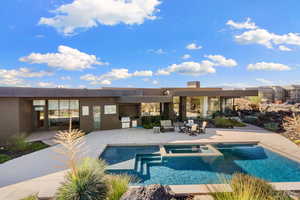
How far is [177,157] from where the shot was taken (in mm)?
8305

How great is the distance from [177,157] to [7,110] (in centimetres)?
1167

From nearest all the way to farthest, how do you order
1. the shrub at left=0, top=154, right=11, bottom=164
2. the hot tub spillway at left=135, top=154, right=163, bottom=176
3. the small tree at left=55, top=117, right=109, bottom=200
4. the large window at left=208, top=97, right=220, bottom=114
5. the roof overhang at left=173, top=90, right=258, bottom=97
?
the small tree at left=55, top=117, right=109, bottom=200, the hot tub spillway at left=135, top=154, right=163, bottom=176, the shrub at left=0, top=154, right=11, bottom=164, the roof overhang at left=173, top=90, right=258, bottom=97, the large window at left=208, top=97, right=220, bottom=114

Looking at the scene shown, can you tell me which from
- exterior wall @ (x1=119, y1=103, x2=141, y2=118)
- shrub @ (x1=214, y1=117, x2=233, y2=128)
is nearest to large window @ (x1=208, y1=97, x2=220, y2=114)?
shrub @ (x1=214, y1=117, x2=233, y2=128)

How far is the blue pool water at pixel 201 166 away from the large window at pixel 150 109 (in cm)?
811

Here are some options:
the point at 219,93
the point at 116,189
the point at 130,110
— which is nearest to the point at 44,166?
the point at 116,189

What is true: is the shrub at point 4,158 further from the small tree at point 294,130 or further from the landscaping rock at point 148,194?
the small tree at point 294,130

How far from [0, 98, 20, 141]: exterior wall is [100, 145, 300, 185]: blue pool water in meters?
7.06

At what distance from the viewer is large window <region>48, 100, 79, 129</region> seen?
45.7ft

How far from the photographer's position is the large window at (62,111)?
13938mm

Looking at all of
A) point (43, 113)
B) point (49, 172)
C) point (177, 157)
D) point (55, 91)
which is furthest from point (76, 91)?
point (177, 157)

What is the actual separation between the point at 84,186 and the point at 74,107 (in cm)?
1169

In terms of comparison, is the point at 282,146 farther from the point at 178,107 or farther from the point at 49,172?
the point at 49,172

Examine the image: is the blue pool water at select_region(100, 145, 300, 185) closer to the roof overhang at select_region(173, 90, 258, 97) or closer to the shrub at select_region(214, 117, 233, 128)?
the shrub at select_region(214, 117, 233, 128)

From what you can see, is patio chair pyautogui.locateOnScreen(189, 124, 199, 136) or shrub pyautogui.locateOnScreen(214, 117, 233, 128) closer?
patio chair pyautogui.locateOnScreen(189, 124, 199, 136)
